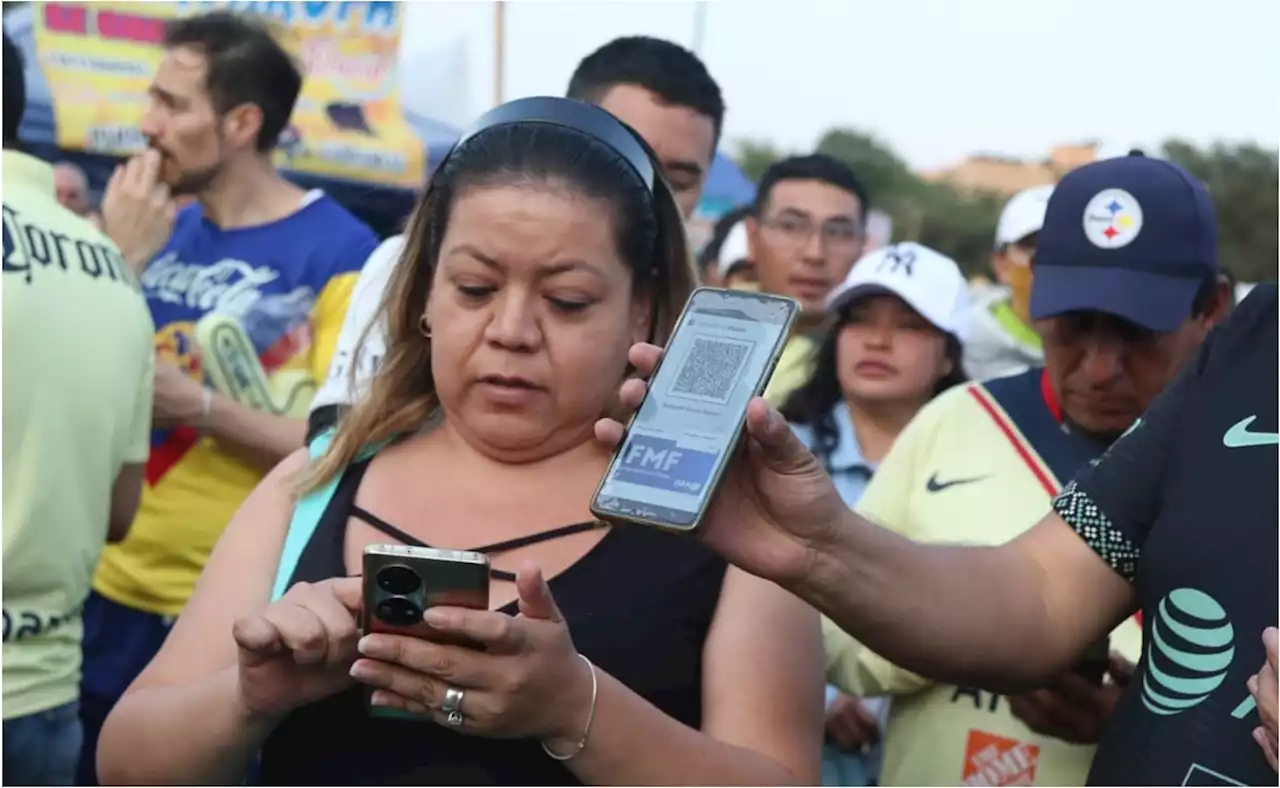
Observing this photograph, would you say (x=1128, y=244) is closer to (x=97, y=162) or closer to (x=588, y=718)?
(x=588, y=718)

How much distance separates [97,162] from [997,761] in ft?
21.5

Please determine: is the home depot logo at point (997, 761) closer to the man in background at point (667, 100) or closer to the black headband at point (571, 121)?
the black headband at point (571, 121)

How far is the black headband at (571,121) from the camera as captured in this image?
75.3 inches

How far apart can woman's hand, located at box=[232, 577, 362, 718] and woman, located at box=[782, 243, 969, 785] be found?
7.11 feet

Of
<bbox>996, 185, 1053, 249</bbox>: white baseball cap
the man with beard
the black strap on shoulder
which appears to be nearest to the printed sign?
the black strap on shoulder

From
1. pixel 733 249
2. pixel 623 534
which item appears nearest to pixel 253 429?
pixel 623 534

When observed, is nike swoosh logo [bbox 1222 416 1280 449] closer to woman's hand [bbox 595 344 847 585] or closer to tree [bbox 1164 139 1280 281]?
woman's hand [bbox 595 344 847 585]

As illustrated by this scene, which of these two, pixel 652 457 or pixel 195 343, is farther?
pixel 195 343

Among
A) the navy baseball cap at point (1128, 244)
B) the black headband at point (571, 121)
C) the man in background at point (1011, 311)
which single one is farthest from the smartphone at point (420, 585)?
the man in background at point (1011, 311)

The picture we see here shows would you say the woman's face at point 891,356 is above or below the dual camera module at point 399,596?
below

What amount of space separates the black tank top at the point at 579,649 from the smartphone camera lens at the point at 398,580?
0.84 ft

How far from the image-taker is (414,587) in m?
1.48

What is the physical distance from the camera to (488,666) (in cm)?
147

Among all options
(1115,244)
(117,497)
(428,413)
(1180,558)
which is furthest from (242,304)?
(1180,558)
